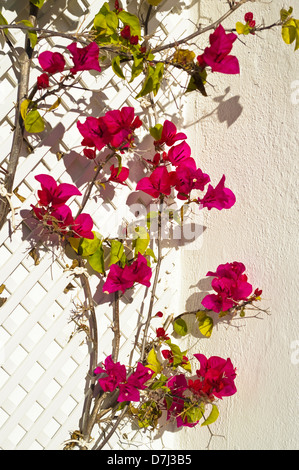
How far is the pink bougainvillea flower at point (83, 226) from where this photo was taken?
142cm

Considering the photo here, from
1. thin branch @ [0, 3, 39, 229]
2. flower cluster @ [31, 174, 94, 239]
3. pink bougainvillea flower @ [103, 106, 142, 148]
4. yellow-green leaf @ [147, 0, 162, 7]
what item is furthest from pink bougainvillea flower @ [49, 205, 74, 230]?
yellow-green leaf @ [147, 0, 162, 7]

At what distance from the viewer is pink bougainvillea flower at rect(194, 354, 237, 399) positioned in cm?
150

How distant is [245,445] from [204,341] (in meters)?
0.34

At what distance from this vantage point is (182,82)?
1.72m

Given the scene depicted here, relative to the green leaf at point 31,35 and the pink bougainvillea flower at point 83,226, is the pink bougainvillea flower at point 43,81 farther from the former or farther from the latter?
the pink bougainvillea flower at point 83,226

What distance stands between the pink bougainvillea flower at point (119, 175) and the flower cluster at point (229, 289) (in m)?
0.40

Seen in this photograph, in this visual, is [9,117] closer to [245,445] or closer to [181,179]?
[181,179]

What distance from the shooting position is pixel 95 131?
1406mm

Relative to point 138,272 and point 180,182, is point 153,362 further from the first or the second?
point 180,182

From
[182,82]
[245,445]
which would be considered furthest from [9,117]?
[245,445]

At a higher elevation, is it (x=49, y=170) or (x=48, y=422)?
(x=49, y=170)

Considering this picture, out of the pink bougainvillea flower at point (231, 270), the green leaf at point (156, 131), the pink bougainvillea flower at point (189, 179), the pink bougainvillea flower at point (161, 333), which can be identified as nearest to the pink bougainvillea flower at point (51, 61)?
the green leaf at point (156, 131)

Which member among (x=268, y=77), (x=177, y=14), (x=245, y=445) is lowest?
(x=245, y=445)

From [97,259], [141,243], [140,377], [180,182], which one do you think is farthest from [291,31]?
[140,377]
